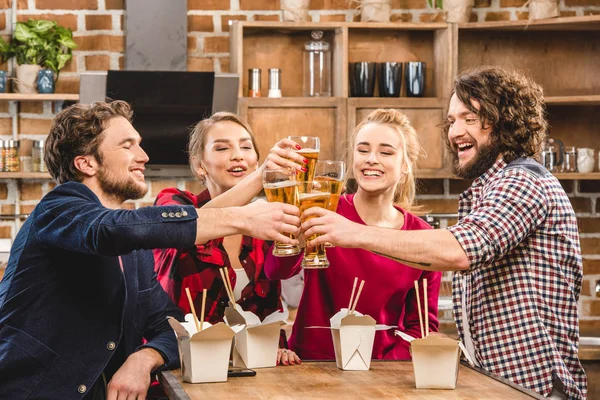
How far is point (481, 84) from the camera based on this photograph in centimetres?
222

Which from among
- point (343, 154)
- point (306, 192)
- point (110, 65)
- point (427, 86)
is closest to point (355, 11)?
point (427, 86)

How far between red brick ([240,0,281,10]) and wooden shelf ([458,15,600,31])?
890 millimetres

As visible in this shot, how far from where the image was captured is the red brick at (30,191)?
4242 millimetres

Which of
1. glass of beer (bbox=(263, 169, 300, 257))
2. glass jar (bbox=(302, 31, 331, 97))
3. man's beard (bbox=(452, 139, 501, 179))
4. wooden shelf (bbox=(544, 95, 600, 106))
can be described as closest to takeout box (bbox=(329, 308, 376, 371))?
glass of beer (bbox=(263, 169, 300, 257))

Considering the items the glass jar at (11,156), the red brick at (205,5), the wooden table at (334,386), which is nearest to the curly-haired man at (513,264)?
the wooden table at (334,386)

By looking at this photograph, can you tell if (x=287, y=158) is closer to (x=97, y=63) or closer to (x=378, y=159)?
(x=378, y=159)

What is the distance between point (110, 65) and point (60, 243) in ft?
8.02

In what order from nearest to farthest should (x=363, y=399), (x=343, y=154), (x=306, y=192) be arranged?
(x=363, y=399) → (x=306, y=192) → (x=343, y=154)

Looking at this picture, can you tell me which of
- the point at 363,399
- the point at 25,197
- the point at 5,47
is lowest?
the point at 363,399

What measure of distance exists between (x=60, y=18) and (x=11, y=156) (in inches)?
27.5

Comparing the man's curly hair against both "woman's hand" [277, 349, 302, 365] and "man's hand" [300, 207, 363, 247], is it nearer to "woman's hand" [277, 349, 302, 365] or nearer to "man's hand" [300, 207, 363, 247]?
"man's hand" [300, 207, 363, 247]

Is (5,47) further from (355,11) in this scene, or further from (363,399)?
(363,399)

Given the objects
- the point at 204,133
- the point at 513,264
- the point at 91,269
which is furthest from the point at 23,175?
the point at 513,264

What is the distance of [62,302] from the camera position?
2020mm
